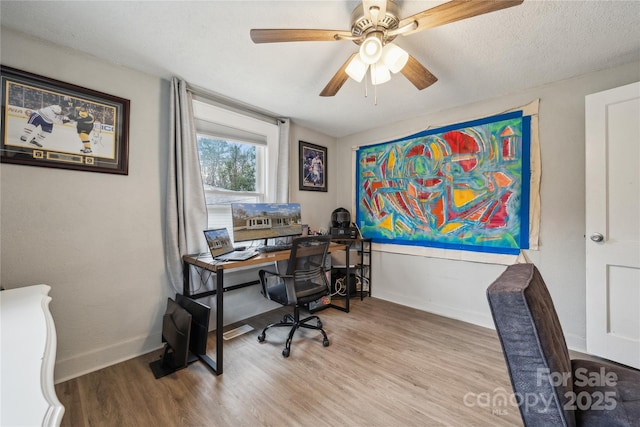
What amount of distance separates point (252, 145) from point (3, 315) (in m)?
2.21

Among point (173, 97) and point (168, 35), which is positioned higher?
point (168, 35)

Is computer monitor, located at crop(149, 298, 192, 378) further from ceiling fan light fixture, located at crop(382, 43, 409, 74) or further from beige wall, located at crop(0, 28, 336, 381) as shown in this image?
ceiling fan light fixture, located at crop(382, 43, 409, 74)

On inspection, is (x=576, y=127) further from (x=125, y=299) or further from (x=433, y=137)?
(x=125, y=299)

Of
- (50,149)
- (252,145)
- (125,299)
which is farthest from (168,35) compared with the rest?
(125,299)

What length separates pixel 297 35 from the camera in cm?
129

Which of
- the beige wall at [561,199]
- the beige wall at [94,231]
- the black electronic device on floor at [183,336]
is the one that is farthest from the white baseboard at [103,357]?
the beige wall at [561,199]

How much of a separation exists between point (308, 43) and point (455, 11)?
2.93 feet

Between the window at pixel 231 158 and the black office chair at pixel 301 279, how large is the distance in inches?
35.4

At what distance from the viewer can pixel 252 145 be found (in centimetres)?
279

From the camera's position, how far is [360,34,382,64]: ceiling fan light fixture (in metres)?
1.28

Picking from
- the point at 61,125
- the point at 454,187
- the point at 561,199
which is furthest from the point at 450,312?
A: the point at 61,125

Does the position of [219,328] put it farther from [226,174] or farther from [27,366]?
[226,174]

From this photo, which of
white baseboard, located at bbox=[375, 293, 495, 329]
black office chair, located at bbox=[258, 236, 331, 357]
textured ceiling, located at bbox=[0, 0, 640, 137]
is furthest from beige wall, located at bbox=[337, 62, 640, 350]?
black office chair, located at bbox=[258, 236, 331, 357]

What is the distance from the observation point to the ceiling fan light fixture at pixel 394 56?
1326 mm
